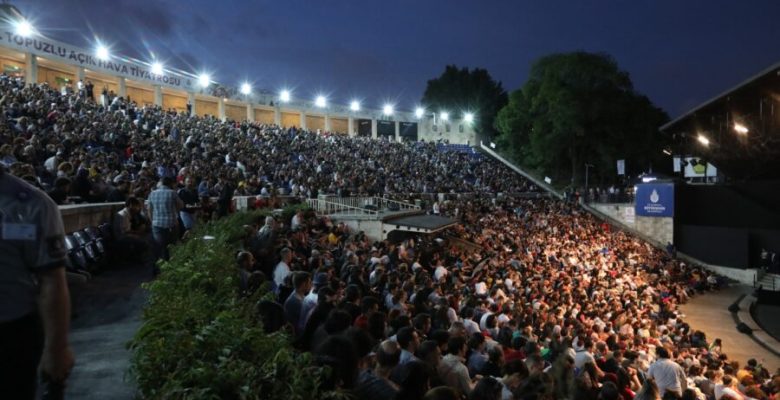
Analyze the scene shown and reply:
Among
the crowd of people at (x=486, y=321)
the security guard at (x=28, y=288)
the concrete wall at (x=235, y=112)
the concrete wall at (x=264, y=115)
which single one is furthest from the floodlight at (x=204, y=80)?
the security guard at (x=28, y=288)

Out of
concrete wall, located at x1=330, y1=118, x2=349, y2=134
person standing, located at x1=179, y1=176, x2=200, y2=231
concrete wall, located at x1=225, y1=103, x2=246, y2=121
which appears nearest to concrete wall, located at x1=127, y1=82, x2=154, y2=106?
concrete wall, located at x1=225, y1=103, x2=246, y2=121

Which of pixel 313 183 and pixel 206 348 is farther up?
pixel 313 183

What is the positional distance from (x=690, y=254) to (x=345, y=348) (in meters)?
30.3

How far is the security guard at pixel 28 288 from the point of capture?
2.24m

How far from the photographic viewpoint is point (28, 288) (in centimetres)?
231

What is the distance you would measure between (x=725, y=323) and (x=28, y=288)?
2156 centimetres

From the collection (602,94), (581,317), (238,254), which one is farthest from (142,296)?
(602,94)

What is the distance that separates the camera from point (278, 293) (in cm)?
717

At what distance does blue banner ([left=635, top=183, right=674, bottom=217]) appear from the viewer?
1171 inches

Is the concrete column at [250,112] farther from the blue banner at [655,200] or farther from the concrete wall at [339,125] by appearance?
the blue banner at [655,200]

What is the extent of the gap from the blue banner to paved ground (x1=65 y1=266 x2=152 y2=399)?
95.8 ft

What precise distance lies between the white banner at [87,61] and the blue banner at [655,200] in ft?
120

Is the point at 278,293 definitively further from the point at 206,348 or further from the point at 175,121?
the point at 175,121

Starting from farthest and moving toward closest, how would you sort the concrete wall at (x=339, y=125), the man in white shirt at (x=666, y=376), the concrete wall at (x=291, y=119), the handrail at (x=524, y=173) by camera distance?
the concrete wall at (x=339, y=125)
the concrete wall at (x=291, y=119)
the handrail at (x=524, y=173)
the man in white shirt at (x=666, y=376)
